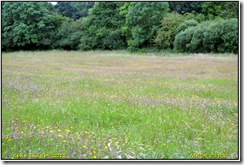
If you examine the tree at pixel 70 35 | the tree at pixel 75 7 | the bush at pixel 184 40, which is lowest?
the bush at pixel 184 40

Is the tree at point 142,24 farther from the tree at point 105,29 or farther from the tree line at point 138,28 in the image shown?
the tree at point 105,29

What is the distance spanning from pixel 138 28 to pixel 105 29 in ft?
18.4

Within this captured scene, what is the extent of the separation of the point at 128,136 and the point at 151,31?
27.5 meters

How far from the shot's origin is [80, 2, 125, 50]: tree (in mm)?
25203

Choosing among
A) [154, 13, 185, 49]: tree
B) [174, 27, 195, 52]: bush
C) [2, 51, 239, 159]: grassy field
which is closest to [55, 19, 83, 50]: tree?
[154, 13, 185, 49]: tree

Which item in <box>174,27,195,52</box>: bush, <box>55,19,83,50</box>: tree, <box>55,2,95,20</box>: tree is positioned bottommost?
<box>174,27,195,52</box>: bush

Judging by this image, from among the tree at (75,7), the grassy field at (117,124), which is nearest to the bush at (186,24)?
the tree at (75,7)

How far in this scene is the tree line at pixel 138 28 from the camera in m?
24.9

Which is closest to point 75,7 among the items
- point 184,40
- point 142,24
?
point 142,24

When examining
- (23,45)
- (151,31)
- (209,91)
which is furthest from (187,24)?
(209,91)

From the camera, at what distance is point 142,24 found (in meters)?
32.3

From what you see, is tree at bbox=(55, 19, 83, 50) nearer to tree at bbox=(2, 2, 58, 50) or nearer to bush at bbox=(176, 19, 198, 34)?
tree at bbox=(2, 2, 58, 50)

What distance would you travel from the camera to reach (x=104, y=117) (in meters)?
7.25

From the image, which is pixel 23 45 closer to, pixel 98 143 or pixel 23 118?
pixel 23 118
